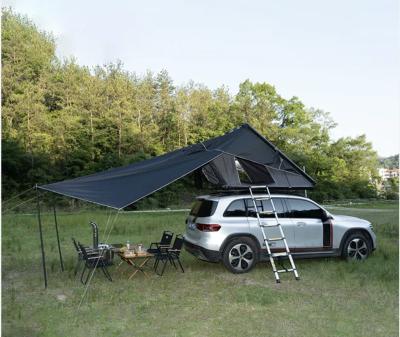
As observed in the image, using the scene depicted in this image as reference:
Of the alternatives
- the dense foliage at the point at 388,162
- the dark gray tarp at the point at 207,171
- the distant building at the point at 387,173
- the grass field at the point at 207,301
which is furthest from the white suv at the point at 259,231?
the dense foliage at the point at 388,162

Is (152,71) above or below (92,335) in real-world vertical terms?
above

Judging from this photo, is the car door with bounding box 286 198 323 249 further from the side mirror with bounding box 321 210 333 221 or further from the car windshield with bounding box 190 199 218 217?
the car windshield with bounding box 190 199 218 217

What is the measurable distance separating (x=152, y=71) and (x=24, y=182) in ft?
53.0

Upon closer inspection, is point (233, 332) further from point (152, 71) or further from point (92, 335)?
point (152, 71)

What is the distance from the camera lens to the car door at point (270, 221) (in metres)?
8.07

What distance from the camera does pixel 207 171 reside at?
30.9 ft

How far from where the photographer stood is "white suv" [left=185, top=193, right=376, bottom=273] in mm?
7844

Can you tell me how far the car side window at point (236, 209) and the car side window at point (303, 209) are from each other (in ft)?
3.23

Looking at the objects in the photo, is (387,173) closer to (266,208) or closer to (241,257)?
(266,208)

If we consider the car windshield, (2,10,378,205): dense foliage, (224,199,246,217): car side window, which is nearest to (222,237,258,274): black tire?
(224,199,246,217): car side window

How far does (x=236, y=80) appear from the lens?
43.8 metres

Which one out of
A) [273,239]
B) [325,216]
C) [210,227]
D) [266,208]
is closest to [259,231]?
[273,239]

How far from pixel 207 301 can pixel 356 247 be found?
3.98m

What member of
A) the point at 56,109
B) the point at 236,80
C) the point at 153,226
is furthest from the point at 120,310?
the point at 236,80
